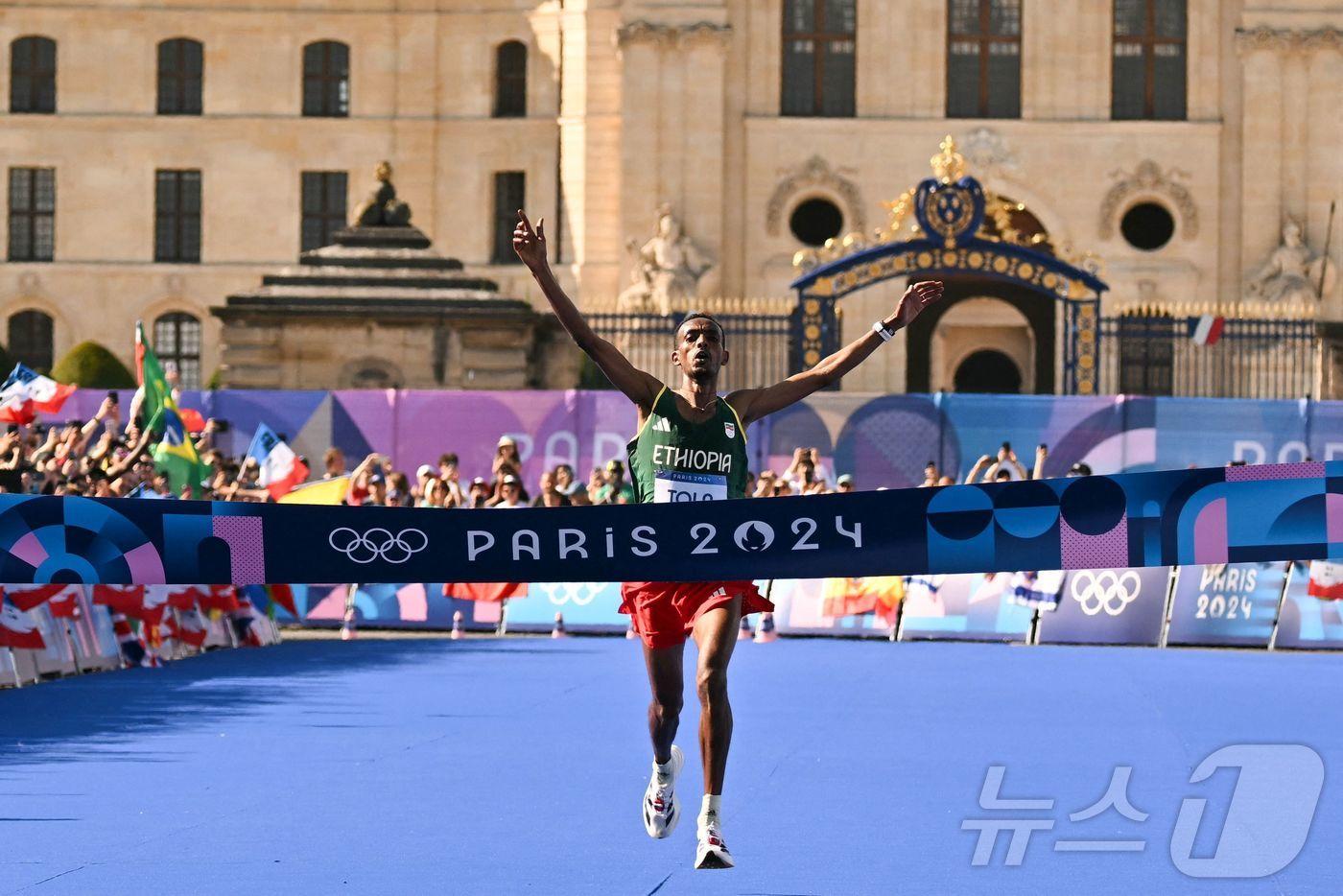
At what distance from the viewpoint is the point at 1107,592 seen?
1037 inches

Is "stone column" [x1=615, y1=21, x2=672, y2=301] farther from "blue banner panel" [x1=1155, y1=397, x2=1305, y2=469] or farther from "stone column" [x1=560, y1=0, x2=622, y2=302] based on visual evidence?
"blue banner panel" [x1=1155, y1=397, x2=1305, y2=469]

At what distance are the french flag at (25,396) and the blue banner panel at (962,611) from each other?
9.01 meters

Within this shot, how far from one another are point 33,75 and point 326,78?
689cm

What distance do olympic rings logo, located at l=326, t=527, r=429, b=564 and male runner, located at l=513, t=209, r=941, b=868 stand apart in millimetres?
886

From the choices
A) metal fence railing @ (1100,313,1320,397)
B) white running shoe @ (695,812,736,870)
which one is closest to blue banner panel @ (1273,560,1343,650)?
metal fence railing @ (1100,313,1320,397)

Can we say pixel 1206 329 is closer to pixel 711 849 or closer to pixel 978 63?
pixel 978 63

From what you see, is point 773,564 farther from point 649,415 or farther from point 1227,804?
point 1227,804

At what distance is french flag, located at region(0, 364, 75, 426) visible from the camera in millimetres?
25547

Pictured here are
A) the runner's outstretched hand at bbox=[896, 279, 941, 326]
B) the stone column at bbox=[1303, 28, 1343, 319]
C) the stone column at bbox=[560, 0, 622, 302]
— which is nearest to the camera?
the runner's outstretched hand at bbox=[896, 279, 941, 326]

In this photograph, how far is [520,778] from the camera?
1328cm

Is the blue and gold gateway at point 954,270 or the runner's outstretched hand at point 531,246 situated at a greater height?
the blue and gold gateway at point 954,270

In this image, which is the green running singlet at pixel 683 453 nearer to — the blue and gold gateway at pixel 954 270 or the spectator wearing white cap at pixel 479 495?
the spectator wearing white cap at pixel 479 495

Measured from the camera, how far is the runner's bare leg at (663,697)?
10.4 meters

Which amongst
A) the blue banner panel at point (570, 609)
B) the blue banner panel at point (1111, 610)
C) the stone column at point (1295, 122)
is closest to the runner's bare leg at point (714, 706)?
the blue banner panel at point (1111, 610)
